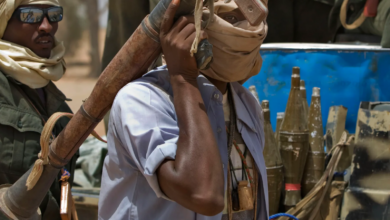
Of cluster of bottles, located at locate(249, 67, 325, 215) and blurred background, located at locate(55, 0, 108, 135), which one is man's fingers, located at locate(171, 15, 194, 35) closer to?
cluster of bottles, located at locate(249, 67, 325, 215)

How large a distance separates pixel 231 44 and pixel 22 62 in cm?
171

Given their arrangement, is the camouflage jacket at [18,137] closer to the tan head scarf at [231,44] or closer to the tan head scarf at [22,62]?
the tan head scarf at [22,62]

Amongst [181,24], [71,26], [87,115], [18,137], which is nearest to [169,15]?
[181,24]

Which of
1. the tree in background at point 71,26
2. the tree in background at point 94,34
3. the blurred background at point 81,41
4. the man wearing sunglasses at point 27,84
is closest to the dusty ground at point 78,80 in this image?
the blurred background at point 81,41

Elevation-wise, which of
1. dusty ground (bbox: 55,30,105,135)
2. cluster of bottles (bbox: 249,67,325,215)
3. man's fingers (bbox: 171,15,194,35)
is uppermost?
man's fingers (bbox: 171,15,194,35)

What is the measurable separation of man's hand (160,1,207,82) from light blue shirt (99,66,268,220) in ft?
0.35

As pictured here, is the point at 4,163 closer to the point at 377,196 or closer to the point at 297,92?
the point at 297,92

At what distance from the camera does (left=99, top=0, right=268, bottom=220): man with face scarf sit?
1.55 meters

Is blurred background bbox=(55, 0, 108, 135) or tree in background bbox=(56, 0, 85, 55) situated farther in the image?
tree in background bbox=(56, 0, 85, 55)

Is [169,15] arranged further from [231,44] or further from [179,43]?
[231,44]

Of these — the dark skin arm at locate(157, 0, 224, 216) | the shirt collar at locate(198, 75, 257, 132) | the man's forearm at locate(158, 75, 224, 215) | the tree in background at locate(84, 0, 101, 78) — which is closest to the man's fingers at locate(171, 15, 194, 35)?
the dark skin arm at locate(157, 0, 224, 216)

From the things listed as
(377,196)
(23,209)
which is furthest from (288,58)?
(23,209)

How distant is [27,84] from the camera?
3.08 m

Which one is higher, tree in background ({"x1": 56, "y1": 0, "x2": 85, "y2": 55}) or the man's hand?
the man's hand
